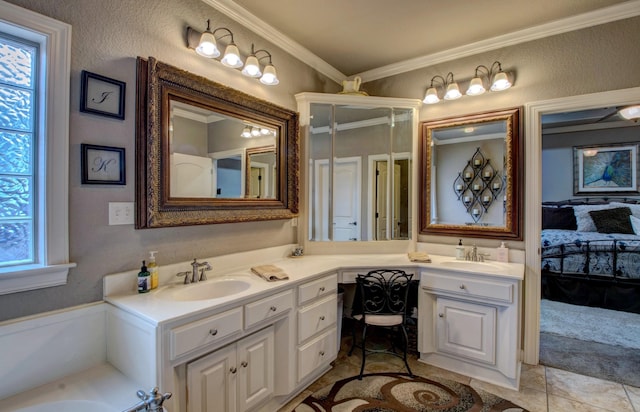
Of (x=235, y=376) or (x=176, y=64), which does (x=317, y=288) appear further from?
(x=176, y=64)

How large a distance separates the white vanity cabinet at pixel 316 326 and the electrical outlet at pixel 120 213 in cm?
109

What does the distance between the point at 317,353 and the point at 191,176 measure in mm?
1490

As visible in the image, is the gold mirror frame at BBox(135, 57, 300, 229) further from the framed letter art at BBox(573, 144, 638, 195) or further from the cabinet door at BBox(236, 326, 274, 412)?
the framed letter art at BBox(573, 144, 638, 195)

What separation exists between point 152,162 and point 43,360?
1.05 metres

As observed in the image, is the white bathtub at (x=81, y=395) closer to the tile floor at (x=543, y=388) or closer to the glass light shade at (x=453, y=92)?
the tile floor at (x=543, y=388)

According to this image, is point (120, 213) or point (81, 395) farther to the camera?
point (120, 213)

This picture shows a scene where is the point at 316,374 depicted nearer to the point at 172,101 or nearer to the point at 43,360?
the point at 43,360

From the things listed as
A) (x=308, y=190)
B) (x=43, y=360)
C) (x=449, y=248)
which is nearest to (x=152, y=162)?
(x=43, y=360)

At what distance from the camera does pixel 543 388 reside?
2240mm

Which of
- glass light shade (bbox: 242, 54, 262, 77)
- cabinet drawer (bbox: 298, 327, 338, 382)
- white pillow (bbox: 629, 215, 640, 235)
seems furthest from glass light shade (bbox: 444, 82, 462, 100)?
white pillow (bbox: 629, 215, 640, 235)

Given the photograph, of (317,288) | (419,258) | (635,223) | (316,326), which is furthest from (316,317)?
(635,223)

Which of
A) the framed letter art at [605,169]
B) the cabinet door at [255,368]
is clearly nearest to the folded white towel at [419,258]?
the cabinet door at [255,368]

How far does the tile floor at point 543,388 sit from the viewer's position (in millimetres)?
2043

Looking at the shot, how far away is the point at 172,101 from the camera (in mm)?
1899
